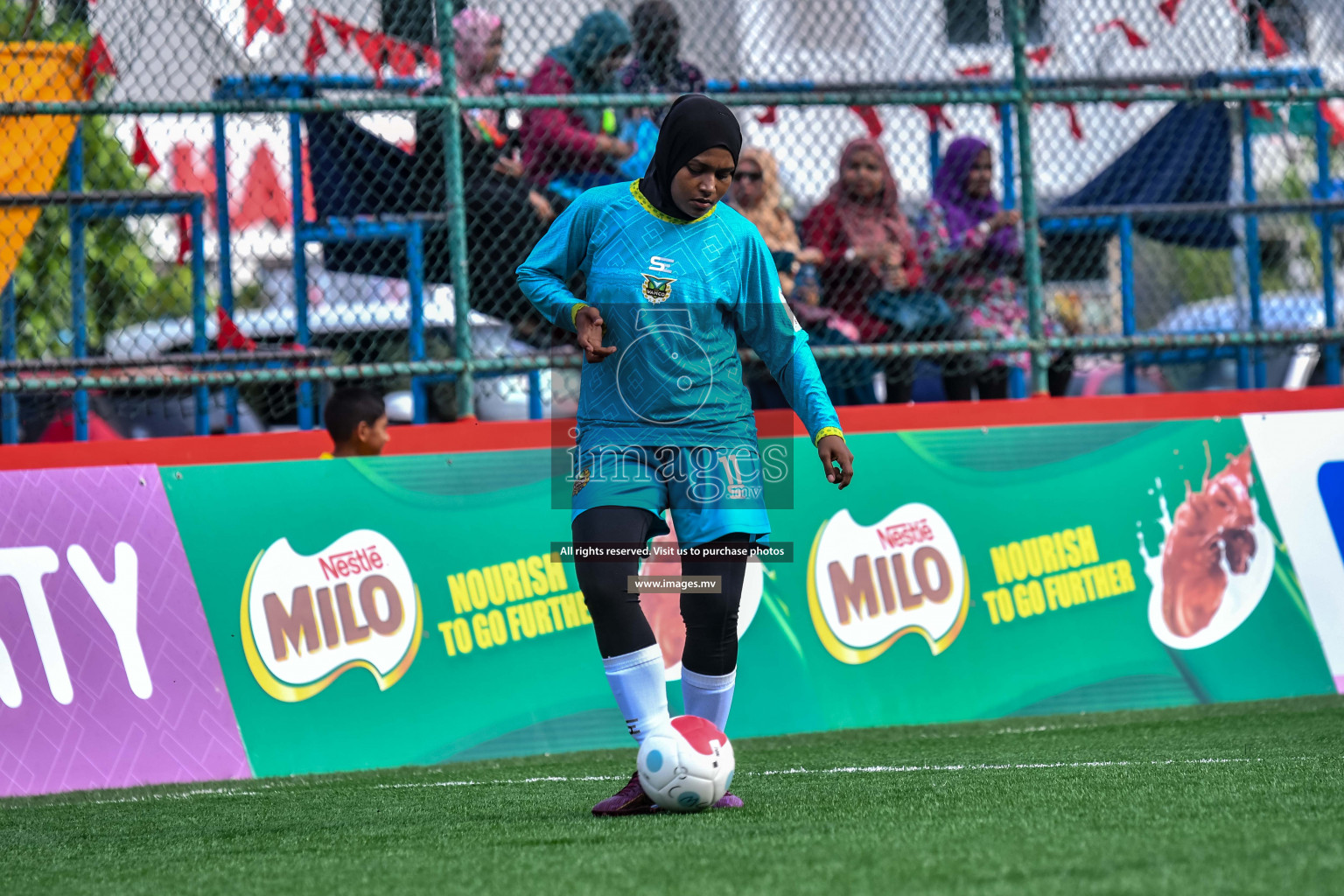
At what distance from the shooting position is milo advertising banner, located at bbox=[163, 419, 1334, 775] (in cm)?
609

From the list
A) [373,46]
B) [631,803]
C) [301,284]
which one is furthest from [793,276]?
[631,803]

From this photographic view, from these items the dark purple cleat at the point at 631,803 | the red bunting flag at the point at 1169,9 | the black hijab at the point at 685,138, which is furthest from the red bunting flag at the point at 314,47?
the red bunting flag at the point at 1169,9

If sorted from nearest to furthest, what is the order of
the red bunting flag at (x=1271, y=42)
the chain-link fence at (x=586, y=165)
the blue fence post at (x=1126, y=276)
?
the chain-link fence at (x=586, y=165) < the blue fence post at (x=1126, y=276) < the red bunting flag at (x=1271, y=42)

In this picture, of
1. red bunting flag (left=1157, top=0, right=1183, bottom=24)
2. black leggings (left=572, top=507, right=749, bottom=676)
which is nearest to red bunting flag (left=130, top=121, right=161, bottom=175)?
black leggings (left=572, top=507, right=749, bottom=676)

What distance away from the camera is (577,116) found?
7.17 m

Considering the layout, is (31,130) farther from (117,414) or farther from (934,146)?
(934,146)

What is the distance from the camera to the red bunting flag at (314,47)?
6.78 meters

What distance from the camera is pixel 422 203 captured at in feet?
22.6

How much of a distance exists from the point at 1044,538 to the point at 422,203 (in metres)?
3.01

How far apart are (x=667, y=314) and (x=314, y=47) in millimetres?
3232

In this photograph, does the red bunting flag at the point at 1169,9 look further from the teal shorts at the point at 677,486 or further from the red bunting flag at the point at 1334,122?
the teal shorts at the point at 677,486

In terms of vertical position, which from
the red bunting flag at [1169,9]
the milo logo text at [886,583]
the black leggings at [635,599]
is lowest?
the milo logo text at [886,583]

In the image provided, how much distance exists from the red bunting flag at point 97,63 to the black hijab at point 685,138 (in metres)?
3.05

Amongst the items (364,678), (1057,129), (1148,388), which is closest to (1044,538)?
(1057,129)
